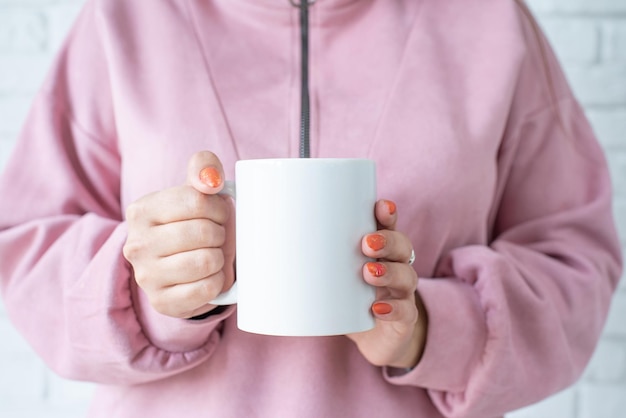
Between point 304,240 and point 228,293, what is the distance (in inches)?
3.6

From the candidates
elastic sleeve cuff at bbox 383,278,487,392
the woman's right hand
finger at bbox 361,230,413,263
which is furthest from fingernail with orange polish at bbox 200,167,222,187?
elastic sleeve cuff at bbox 383,278,487,392

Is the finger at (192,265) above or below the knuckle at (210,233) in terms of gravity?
below

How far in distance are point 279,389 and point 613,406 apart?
2.22 feet

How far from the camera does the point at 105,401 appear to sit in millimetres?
818

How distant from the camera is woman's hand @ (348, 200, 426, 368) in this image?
22.0 inches

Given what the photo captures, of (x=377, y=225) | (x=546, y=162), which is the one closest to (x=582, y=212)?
(x=546, y=162)

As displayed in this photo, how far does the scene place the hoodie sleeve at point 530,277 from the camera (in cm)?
74

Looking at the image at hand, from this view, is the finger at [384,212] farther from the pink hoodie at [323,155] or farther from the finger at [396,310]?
the pink hoodie at [323,155]

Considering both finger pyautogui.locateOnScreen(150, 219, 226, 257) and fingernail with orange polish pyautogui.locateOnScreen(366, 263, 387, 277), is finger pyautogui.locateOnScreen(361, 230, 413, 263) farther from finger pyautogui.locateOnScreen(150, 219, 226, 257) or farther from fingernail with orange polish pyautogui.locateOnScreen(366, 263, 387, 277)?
finger pyautogui.locateOnScreen(150, 219, 226, 257)

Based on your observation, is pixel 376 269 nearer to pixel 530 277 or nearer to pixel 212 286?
pixel 212 286

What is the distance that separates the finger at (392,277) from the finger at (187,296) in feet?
0.37

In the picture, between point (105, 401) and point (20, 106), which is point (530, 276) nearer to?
point (105, 401)

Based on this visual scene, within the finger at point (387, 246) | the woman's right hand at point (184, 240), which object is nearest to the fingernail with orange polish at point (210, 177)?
the woman's right hand at point (184, 240)

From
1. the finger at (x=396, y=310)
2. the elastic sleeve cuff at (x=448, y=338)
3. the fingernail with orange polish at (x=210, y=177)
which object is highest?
the fingernail with orange polish at (x=210, y=177)
